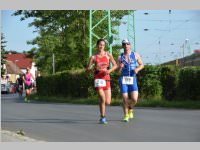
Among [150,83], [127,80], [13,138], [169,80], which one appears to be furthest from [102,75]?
[150,83]

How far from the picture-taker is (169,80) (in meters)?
22.0

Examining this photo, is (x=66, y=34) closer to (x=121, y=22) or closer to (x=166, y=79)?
(x=121, y=22)

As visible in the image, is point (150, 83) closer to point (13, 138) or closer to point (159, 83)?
point (159, 83)

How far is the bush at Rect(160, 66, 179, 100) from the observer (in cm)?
2162

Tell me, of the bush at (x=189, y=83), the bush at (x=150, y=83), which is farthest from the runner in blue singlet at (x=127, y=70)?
the bush at (x=150, y=83)

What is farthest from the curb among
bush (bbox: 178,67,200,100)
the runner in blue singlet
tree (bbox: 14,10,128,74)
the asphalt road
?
tree (bbox: 14,10,128,74)

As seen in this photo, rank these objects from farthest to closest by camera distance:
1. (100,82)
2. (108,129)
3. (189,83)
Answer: (189,83), (100,82), (108,129)

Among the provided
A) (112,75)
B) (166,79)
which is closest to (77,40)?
(112,75)

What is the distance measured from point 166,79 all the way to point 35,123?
10059mm

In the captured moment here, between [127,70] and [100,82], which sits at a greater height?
[127,70]

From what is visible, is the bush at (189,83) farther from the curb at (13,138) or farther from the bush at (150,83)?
the curb at (13,138)

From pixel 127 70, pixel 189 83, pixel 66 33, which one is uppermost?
pixel 66 33

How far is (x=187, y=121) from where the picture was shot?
1288 centimetres

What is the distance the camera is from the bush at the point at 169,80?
851 inches
